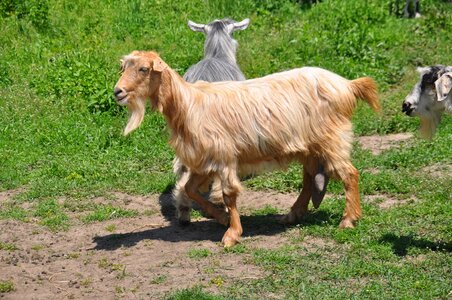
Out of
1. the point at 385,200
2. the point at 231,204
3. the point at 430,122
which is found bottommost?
the point at 385,200

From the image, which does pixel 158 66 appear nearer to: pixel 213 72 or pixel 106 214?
pixel 106 214

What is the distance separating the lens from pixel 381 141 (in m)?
10.8

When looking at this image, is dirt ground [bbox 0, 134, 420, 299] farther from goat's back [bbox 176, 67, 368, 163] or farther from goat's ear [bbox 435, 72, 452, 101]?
goat's ear [bbox 435, 72, 452, 101]

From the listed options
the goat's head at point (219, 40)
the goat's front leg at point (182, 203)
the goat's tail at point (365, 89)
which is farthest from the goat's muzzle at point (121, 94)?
the goat's head at point (219, 40)

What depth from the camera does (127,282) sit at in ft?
23.8

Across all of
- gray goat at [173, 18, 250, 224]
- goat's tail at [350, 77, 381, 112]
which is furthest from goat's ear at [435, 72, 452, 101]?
gray goat at [173, 18, 250, 224]

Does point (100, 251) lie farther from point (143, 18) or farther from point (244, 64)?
point (143, 18)

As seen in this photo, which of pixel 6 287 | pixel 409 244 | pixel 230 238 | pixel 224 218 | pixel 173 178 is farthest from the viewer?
pixel 173 178

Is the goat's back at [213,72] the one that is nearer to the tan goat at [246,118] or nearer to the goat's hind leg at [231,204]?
the tan goat at [246,118]

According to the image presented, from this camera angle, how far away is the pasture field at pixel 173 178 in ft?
23.7

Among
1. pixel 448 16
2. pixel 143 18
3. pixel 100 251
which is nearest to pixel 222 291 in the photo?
pixel 100 251

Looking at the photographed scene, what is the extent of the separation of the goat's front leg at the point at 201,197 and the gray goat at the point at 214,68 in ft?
0.73

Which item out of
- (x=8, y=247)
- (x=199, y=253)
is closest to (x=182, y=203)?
(x=199, y=253)

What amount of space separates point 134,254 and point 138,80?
5.08 feet
